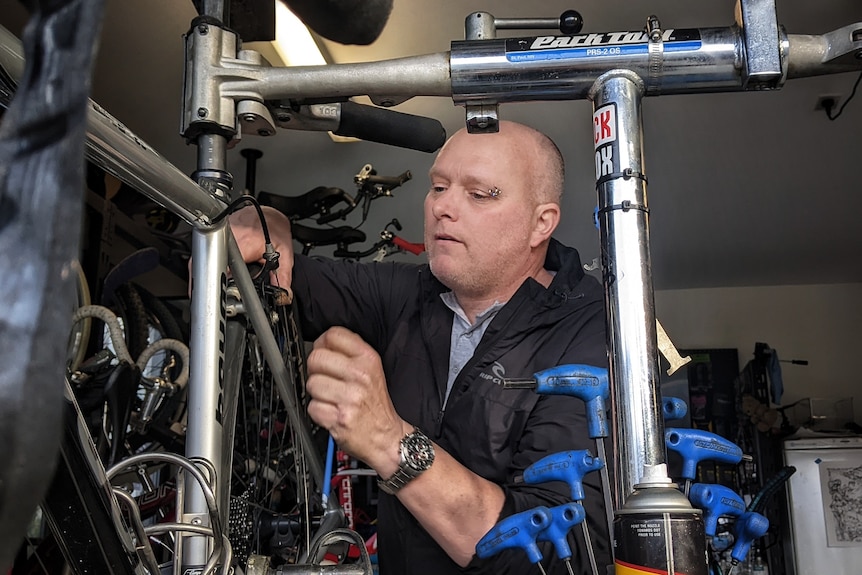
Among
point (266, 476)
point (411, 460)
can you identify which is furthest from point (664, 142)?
point (411, 460)

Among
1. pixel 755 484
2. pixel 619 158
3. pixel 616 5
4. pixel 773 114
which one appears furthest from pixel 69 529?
pixel 755 484

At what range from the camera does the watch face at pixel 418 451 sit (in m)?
0.79

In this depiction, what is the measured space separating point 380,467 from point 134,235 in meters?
2.94

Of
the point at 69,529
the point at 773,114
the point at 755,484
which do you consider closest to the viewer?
the point at 69,529

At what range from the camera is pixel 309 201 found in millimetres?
2801

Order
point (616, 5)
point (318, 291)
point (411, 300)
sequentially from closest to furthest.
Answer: point (318, 291) → point (411, 300) → point (616, 5)

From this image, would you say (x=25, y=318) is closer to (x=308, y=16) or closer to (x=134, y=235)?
(x=308, y=16)

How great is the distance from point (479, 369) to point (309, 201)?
1.74 meters

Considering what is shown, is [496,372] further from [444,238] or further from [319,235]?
[319,235]

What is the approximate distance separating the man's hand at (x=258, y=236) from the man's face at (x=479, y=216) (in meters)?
0.36

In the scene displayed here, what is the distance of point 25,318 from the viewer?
129 mm

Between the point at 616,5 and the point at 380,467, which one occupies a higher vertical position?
the point at 616,5

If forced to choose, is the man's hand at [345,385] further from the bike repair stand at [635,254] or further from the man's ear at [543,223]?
the man's ear at [543,223]

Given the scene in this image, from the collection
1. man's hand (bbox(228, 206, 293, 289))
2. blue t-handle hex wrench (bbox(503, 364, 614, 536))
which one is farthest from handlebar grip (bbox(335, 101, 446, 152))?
blue t-handle hex wrench (bbox(503, 364, 614, 536))
